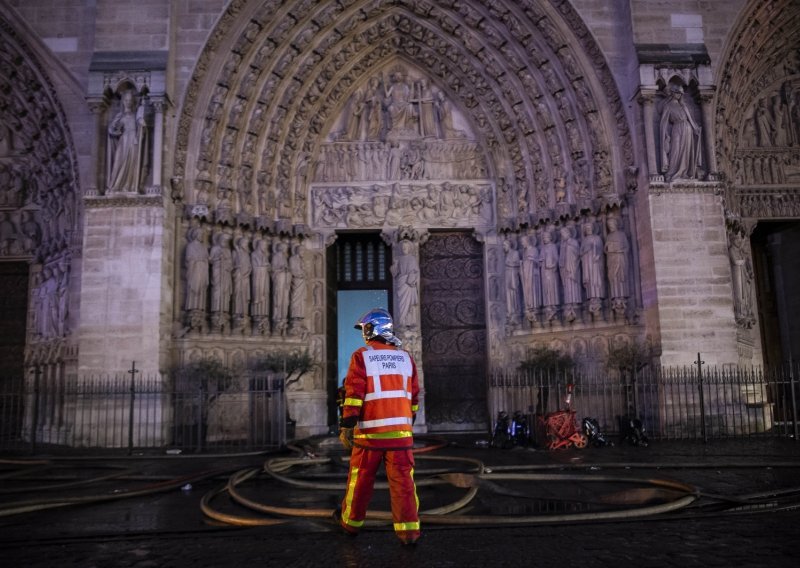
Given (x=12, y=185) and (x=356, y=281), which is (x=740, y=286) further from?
(x=12, y=185)

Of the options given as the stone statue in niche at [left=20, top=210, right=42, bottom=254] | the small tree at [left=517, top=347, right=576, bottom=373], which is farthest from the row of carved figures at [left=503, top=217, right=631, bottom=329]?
the stone statue in niche at [left=20, top=210, right=42, bottom=254]

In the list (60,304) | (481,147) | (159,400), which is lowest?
(159,400)

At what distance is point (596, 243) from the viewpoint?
40.0 ft

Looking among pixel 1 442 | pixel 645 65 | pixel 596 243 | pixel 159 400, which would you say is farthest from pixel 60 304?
pixel 645 65

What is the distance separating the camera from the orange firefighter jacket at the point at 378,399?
403 centimetres

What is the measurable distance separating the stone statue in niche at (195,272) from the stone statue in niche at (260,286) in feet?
3.36

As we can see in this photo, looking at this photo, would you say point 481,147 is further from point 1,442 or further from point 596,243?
point 1,442

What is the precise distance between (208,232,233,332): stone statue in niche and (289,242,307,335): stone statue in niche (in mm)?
1331

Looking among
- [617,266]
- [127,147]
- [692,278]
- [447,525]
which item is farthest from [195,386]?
[692,278]

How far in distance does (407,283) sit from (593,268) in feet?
12.4

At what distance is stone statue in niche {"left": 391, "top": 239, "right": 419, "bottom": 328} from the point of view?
13648 mm

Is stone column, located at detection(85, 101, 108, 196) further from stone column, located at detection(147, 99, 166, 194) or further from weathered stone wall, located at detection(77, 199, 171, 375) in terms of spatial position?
stone column, located at detection(147, 99, 166, 194)

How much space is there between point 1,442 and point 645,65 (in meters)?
13.0

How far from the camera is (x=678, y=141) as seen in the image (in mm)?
11320
